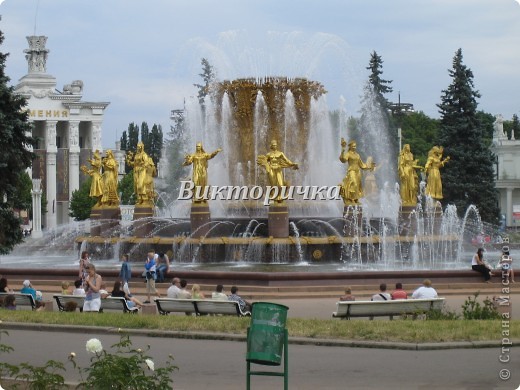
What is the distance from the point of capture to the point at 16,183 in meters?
23.5

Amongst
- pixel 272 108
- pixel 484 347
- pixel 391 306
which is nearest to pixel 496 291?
pixel 391 306

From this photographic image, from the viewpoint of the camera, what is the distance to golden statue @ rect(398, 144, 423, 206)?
31.0 m

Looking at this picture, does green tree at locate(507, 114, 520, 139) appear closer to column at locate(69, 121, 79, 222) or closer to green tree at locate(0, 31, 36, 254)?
column at locate(69, 121, 79, 222)

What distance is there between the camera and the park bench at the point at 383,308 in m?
16.4

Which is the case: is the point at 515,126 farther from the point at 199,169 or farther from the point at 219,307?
the point at 219,307

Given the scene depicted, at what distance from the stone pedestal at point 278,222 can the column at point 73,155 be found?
223 feet

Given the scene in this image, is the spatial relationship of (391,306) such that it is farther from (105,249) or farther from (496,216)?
(496,216)

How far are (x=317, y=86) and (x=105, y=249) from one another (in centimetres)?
823

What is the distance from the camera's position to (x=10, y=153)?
22703 millimetres

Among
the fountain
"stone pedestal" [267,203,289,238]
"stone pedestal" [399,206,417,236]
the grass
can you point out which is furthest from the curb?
"stone pedestal" [399,206,417,236]

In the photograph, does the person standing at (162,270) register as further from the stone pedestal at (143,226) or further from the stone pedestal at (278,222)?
the stone pedestal at (143,226)

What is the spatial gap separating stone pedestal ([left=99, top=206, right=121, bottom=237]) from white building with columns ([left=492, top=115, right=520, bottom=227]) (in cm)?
5560

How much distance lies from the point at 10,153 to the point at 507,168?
71.0 m

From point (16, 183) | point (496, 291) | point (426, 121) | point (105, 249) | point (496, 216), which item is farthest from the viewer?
point (426, 121)
